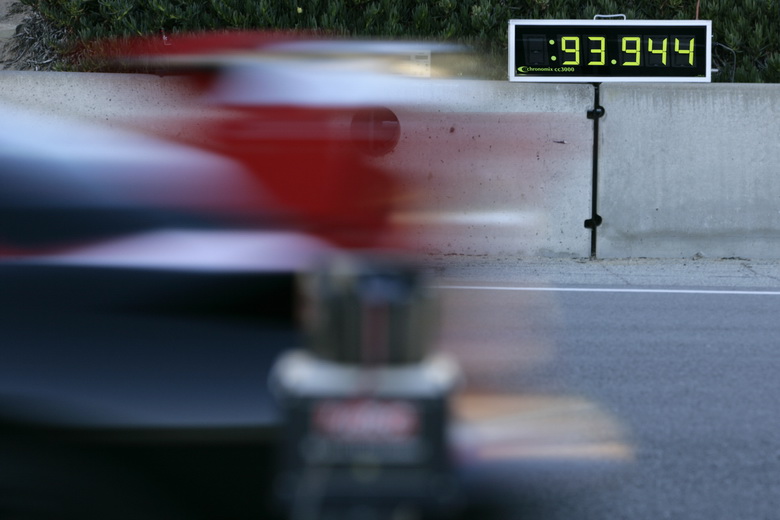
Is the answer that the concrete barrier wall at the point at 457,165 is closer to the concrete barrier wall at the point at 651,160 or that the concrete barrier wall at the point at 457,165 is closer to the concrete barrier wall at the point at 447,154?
the concrete barrier wall at the point at 447,154

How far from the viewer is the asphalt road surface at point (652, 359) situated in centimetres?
371

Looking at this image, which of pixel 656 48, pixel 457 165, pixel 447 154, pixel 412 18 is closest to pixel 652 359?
pixel 457 165

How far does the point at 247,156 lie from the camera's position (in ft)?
9.12

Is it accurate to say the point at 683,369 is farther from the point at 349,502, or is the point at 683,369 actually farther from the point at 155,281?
the point at 349,502

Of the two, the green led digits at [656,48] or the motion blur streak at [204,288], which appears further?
the green led digits at [656,48]

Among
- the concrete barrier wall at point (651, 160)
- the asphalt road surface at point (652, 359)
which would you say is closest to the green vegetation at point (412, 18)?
the concrete barrier wall at point (651, 160)

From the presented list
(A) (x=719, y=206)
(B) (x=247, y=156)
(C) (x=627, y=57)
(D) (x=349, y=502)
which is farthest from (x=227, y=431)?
(C) (x=627, y=57)

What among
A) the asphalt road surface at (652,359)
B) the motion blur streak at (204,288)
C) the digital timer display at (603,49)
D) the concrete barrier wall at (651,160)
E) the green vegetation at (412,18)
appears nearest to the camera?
the motion blur streak at (204,288)

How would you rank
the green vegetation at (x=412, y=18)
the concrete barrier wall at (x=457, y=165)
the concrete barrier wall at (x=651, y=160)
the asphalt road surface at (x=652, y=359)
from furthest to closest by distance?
the green vegetation at (x=412, y=18)
the concrete barrier wall at (x=651, y=160)
the asphalt road surface at (x=652, y=359)
the concrete barrier wall at (x=457, y=165)

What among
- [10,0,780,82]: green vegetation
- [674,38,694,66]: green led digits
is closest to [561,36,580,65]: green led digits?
[674,38,694,66]: green led digits

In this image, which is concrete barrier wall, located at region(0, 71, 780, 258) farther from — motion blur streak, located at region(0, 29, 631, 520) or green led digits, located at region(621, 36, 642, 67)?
motion blur streak, located at region(0, 29, 631, 520)

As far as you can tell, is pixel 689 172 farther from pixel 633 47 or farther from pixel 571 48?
pixel 571 48

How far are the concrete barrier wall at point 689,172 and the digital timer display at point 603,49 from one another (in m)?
0.94

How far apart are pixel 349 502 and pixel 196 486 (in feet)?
3.31
